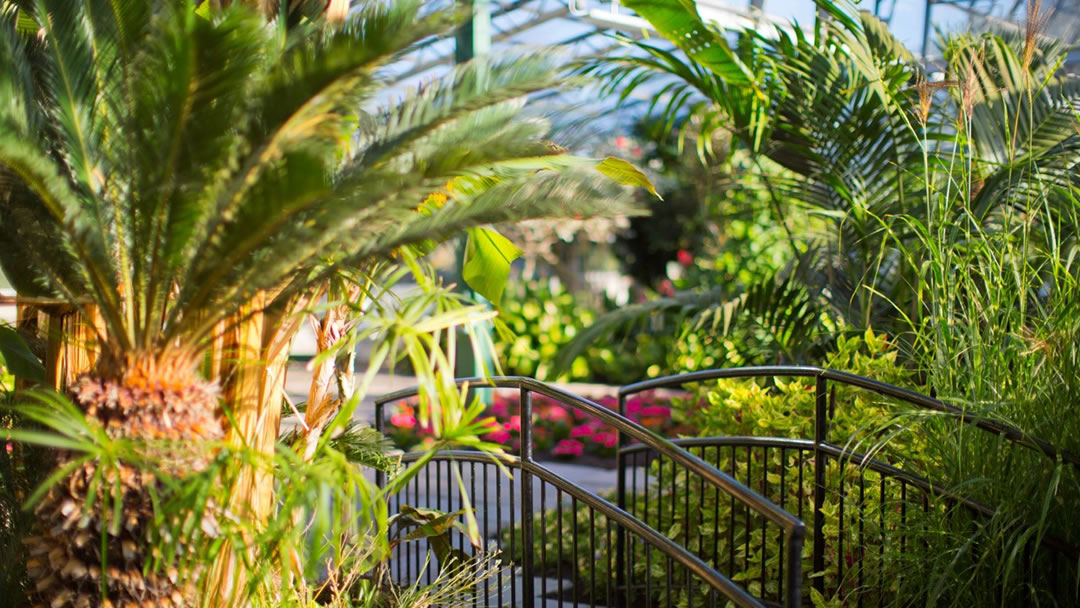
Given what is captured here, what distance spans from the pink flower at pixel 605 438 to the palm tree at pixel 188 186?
5584 mm

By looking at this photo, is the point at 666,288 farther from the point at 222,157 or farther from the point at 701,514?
the point at 222,157

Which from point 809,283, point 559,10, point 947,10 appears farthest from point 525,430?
point 559,10

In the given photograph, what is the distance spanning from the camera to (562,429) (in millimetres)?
8453

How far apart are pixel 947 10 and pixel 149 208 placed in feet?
27.1

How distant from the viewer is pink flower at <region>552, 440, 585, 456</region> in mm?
7922

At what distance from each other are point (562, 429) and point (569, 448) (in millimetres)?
533

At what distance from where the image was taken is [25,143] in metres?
2.07

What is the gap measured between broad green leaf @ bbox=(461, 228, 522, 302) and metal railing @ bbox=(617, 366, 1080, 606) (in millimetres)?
784

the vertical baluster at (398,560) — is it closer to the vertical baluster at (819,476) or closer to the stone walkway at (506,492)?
the stone walkway at (506,492)

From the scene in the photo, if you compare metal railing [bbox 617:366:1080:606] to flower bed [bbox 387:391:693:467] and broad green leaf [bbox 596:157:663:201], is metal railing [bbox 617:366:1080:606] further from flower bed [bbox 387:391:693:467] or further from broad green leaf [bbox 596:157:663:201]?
flower bed [bbox 387:391:693:467]

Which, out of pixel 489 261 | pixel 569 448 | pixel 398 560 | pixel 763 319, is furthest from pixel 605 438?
pixel 398 560

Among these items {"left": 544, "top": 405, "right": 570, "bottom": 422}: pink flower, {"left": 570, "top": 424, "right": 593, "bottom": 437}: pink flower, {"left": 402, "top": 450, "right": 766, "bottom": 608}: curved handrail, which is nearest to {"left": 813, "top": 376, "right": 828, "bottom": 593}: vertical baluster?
{"left": 402, "top": 450, "right": 766, "bottom": 608}: curved handrail

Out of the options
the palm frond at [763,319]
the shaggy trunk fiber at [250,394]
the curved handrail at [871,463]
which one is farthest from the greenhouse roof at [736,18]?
the shaggy trunk fiber at [250,394]

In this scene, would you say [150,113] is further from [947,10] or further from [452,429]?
[947,10]
